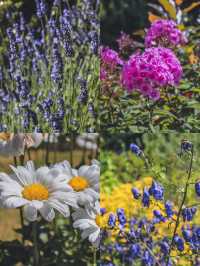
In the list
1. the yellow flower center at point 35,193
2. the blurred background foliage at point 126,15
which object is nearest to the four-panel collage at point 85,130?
the yellow flower center at point 35,193

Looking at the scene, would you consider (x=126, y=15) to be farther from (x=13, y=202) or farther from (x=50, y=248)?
(x=13, y=202)

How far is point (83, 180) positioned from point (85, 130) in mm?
528

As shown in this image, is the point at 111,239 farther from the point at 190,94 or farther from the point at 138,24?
the point at 138,24

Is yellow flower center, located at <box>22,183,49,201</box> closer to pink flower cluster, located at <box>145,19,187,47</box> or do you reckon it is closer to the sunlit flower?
the sunlit flower

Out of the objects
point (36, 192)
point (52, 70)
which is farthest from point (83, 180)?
point (52, 70)

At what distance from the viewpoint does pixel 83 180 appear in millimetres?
2676

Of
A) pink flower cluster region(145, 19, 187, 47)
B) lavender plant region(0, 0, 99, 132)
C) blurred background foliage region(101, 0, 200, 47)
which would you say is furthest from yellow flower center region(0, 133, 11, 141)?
blurred background foliage region(101, 0, 200, 47)

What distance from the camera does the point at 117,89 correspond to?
10.6 feet

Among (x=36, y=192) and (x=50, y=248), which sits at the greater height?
(x=36, y=192)

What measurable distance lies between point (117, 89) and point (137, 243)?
38.6 inches

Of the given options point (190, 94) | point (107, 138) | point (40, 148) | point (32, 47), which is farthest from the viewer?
point (107, 138)

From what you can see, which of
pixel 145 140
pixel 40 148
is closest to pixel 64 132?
pixel 40 148

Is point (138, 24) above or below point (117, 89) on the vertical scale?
above

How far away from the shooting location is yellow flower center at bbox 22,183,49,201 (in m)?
2.40
